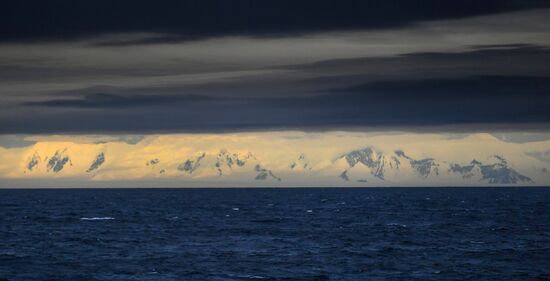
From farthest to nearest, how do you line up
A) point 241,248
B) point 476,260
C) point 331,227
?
point 331,227 < point 241,248 < point 476,260

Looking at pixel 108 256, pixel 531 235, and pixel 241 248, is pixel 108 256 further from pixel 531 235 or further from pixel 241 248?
pixel 531 235

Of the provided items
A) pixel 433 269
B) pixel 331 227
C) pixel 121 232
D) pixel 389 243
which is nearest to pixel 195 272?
pixel 433 269

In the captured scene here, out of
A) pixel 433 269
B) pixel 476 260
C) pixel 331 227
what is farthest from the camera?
pixel 331 227

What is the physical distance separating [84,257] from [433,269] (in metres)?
30.4

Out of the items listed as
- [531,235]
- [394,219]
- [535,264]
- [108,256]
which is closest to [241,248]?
[108,256]

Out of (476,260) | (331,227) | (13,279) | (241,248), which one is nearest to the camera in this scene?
(13,279)

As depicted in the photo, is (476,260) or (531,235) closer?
(476,260)

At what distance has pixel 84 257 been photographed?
86.4 m

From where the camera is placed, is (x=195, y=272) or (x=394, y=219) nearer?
(x=195, y=272)

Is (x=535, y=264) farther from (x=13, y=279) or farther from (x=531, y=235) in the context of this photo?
(x=13, y=279)

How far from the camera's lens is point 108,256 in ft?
287

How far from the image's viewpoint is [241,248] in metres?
94.9

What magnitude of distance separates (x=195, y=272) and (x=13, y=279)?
13.2 meters

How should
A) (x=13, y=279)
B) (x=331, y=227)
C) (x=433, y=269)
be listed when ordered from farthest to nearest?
(x=331, y=227) < (x=433, y=269) < (x=13, y=279)
